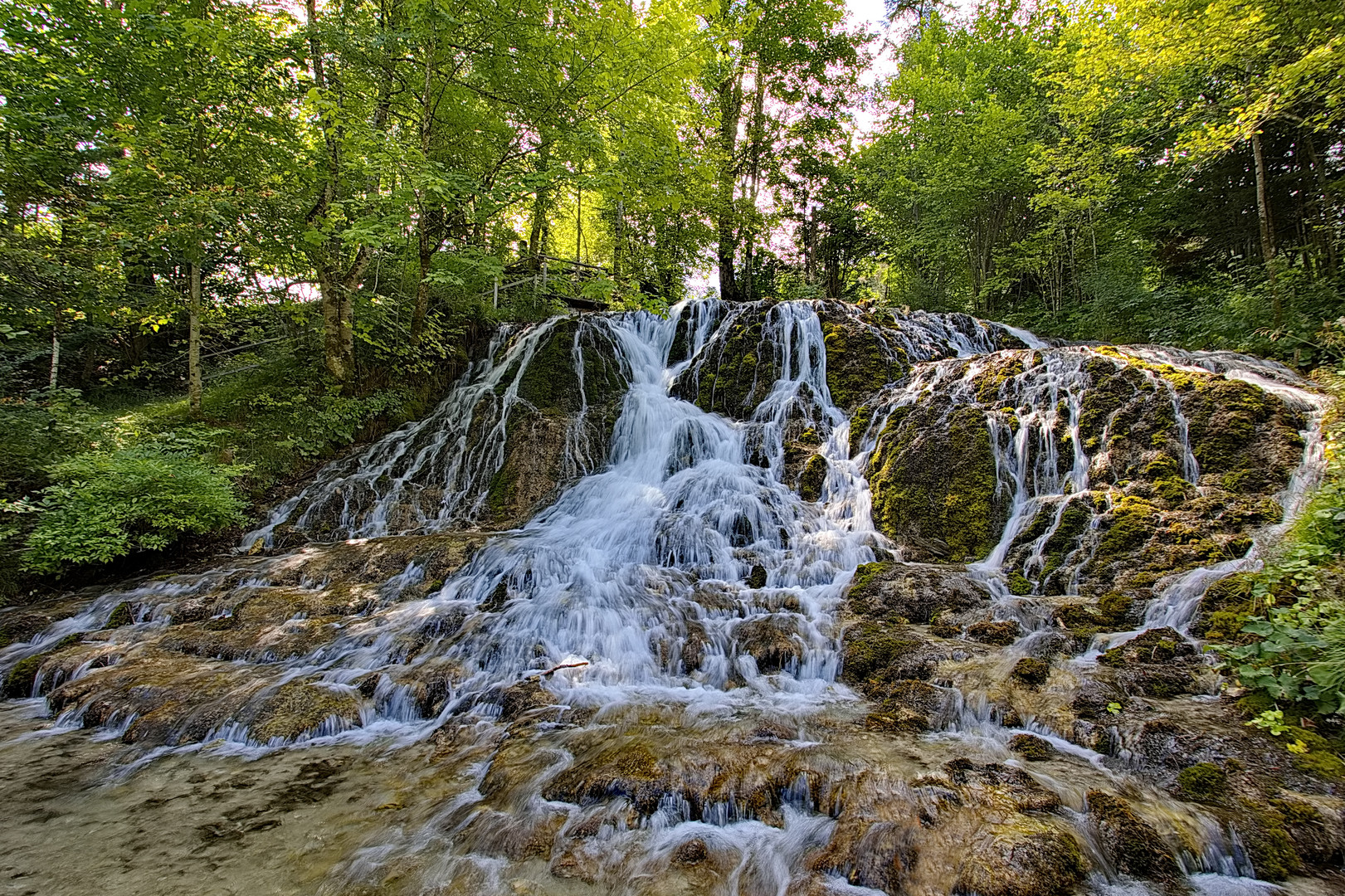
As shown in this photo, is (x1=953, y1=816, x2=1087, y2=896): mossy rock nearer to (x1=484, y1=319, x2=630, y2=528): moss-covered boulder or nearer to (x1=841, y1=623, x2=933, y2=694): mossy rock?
(x1=841, y1=623, x2=933, y2=694): mossy rock

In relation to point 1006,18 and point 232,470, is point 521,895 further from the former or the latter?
point 1006,18

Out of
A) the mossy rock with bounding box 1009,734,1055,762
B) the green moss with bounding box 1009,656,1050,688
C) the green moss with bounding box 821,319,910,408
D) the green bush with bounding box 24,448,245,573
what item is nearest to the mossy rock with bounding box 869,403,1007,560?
the green moss with bounding box 821,319,910,408

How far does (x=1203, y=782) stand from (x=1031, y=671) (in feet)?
4.33

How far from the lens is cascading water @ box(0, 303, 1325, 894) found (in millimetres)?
2996

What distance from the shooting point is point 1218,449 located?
6238 millimetres

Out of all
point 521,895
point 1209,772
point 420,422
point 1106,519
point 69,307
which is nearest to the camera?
point 521,895

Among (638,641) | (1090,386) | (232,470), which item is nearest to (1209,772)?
(638,641)

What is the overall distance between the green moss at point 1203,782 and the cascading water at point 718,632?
0.14m

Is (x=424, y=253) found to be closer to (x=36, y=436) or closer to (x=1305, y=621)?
(x=36, y=436)

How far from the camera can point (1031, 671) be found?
14.3 ft

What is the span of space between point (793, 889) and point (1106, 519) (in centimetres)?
568

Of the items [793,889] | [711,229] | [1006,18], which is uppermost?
[1006,18]

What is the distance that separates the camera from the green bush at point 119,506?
6781 mm

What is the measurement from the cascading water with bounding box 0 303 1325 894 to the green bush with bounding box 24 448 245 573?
85 cm
